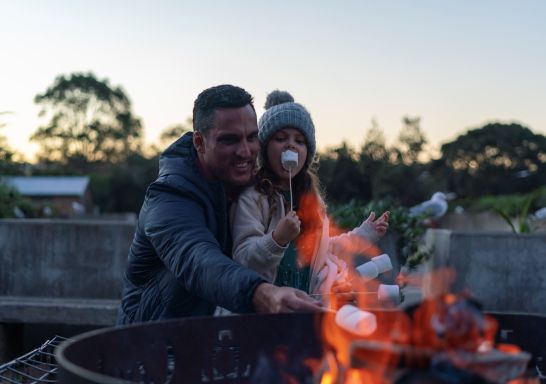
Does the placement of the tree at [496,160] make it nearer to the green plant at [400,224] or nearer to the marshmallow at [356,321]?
the green plant at [400,224]

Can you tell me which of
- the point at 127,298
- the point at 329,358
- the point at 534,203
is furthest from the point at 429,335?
the point at 534,203

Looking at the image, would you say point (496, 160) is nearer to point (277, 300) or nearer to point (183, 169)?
point (183, 169)

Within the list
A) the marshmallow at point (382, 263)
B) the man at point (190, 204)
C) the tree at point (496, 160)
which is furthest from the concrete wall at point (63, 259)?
the tree at point (496, 160)

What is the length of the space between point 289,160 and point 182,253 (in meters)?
0.81

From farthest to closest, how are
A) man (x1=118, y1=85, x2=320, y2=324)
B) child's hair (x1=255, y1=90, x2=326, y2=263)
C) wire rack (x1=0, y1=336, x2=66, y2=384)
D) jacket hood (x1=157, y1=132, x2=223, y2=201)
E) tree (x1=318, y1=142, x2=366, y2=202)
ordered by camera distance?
tree (x1=318, y1=142, x2=366, y2=202)
child's hair (x1=255, y1=90, x2=326, y2=263)
jacket hood (x1=157, y1=132, x2=223, y2=201)
man (x1=118, y1=85, x2=320, y2=324)
wire rack (x1=0, y1=336, x2=66, y2=384)

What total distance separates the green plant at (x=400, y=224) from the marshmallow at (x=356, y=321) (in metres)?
3.82

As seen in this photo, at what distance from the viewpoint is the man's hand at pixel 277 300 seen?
75.7 inches

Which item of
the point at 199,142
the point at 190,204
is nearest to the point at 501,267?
the point at 199,142

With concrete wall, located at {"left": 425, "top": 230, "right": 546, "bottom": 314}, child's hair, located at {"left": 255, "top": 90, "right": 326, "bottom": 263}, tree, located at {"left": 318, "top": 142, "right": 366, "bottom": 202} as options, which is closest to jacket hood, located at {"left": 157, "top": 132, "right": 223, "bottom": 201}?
child's hair, located at {"left": 255, "top": 90, "right": 326, "bottom": 263}

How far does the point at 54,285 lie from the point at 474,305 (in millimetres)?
5323

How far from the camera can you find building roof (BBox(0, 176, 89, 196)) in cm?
5247

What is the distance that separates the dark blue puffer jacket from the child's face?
1.45 feet

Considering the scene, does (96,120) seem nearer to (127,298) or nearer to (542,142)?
(542,142)

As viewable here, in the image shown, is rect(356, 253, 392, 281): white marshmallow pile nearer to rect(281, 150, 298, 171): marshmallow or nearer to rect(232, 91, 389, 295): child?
rect(232, 91, 389, 295): child
